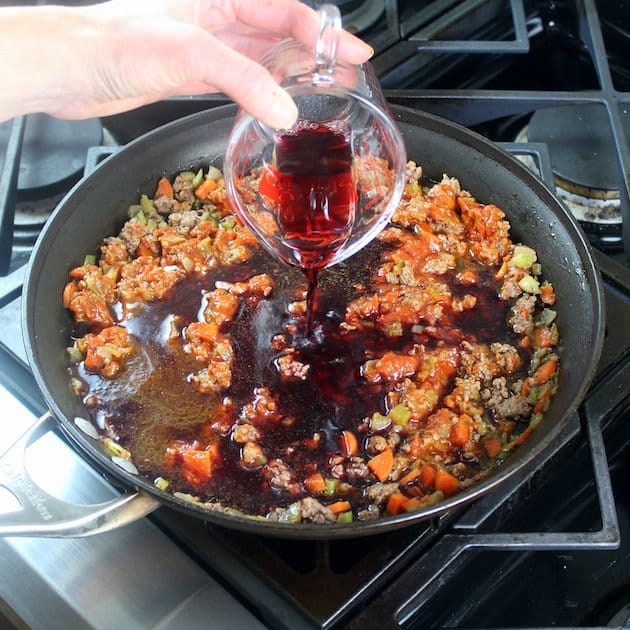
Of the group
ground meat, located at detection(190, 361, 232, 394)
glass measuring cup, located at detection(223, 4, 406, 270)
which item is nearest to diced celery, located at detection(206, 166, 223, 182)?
glass measuring cup, located at detection(223, 4, 406, 270)

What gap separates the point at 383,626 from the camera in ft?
4.73

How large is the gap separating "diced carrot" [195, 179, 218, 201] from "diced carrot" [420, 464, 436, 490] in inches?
38.1

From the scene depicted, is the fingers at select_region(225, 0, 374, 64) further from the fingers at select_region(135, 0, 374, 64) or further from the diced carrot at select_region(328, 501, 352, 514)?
the diced carrot at select_region(328, 501, 352, 514)

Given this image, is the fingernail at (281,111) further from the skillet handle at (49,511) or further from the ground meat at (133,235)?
the ground meat at (133,235)

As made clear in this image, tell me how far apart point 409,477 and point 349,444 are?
0.47 ft

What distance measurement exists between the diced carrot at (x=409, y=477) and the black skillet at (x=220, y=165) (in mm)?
203

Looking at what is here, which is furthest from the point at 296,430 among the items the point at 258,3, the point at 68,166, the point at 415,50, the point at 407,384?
the point at 415,50

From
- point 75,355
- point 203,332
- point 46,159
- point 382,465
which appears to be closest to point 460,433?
point 382,465

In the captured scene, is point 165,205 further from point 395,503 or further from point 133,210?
point 395,503

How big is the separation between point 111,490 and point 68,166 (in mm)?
1060

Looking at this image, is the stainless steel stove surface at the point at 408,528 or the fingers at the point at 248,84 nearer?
the fingers at the point at 248,84

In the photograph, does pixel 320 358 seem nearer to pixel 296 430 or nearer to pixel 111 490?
pixel 296 430

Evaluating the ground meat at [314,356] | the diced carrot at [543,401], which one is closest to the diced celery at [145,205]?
the ground meat at [314,356]

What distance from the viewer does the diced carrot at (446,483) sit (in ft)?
5.15
